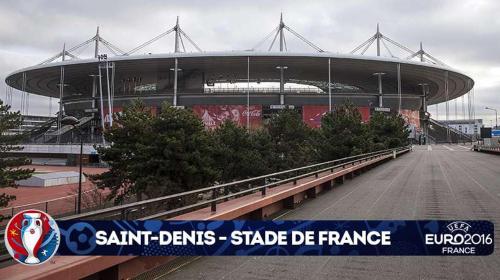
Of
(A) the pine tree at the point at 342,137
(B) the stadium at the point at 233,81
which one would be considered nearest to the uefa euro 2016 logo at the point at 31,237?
(A) the pine tree at the point at 342,137

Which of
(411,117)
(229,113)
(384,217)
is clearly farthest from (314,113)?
(384,217)

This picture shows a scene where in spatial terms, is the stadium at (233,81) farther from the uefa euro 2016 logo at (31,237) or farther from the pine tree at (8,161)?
the uefa euro 2016 logo at (31,237)

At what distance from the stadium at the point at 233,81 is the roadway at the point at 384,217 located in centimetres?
6193

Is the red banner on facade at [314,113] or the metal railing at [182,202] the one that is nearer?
the metal railing at [182,202]

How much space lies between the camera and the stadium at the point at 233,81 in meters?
87.1

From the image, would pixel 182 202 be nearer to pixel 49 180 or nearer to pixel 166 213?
pixel 166 213

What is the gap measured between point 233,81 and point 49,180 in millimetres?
59780

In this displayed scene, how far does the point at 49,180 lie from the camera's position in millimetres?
53000

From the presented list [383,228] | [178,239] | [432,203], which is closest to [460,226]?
[383,228]

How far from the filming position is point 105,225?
17.8 ft

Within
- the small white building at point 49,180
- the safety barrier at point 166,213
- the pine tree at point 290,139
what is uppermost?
the pine tree at point 290,139

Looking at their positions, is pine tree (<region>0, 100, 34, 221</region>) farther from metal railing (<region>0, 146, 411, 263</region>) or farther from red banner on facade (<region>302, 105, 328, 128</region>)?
red banner on facade (<region>302, 105, 328, 128</region>)

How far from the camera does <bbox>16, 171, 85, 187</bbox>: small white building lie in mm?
51969

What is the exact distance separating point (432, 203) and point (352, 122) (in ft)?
82.6
